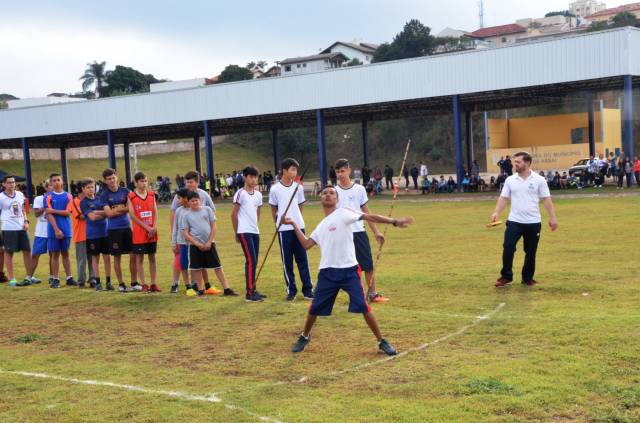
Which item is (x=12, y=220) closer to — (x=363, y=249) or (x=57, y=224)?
(x=57, y=224)

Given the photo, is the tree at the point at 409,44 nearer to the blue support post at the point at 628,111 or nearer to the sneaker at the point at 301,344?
the blue support post at the point at 628,111

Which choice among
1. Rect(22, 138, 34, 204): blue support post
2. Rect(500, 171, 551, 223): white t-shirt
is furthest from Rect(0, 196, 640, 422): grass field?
Rect(22, 138, 34, 204): blue support post

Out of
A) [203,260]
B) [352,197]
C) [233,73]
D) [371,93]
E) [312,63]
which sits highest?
[312,63]

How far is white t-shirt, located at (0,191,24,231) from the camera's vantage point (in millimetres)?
13641

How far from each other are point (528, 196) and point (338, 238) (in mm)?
4525

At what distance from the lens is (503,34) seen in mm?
137750

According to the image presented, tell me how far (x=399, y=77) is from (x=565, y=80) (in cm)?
839

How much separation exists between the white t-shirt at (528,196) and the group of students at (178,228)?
244 centimetres

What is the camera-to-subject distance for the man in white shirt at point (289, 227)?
10.7 meters

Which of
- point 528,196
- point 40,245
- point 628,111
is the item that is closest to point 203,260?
point 40,245

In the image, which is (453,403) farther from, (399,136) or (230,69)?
(230,69)

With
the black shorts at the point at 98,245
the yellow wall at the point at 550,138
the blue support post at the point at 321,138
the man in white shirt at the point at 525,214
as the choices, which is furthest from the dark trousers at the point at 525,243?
the yellow wall at the point at 550,138

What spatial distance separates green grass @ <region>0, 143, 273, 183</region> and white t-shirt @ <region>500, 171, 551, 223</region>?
62.2m

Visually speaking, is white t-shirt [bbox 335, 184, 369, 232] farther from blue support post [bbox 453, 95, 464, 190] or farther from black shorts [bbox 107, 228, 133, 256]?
blue support post [bbox 453, 95, 464, 190]
